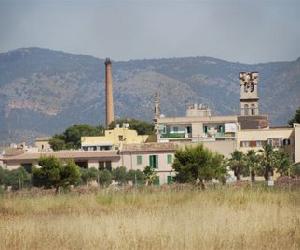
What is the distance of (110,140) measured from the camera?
8350 cm

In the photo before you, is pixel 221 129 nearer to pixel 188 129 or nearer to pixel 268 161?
pixel 188 129

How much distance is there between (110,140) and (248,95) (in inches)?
1291

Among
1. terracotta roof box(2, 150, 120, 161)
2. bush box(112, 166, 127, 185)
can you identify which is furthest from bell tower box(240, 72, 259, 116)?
bush box(112, 166, 127, 185)

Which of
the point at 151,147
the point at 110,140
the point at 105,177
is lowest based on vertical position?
the point at 105,177

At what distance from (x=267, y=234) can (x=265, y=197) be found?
559 cm

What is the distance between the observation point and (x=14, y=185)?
192ft

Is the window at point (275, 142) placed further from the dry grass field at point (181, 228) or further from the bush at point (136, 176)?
→ the dry grass field at point (181, 228)

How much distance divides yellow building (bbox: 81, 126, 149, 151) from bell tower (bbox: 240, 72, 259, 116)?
2494cm

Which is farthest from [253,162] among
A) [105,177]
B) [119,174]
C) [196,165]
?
[196,165]

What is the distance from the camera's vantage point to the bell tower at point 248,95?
4312 inches

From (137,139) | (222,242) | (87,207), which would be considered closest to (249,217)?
(222,242)

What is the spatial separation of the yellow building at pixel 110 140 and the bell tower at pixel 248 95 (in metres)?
24.9

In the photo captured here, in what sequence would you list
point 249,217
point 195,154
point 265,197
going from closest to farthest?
point 249,217, point 265,197, point 195,154

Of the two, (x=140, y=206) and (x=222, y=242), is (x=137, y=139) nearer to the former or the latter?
(x=140, y=206)
